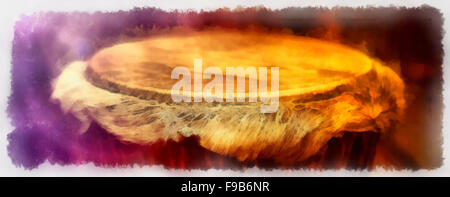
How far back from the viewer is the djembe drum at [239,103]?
1187 mm

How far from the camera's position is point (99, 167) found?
121 centimetres

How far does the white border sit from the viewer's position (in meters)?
1.17

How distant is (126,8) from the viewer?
4.01 ft

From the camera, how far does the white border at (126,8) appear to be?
117 cm

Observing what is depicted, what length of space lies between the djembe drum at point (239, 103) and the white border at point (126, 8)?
9cm

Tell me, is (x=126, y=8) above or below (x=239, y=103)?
above

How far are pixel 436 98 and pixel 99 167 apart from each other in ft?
3.59

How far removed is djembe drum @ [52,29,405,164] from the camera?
1187 millimetres

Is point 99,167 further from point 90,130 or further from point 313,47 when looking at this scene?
point 313,47

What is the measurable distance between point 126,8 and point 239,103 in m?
0.48

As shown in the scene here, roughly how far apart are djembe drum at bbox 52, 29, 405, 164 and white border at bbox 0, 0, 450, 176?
87mm
